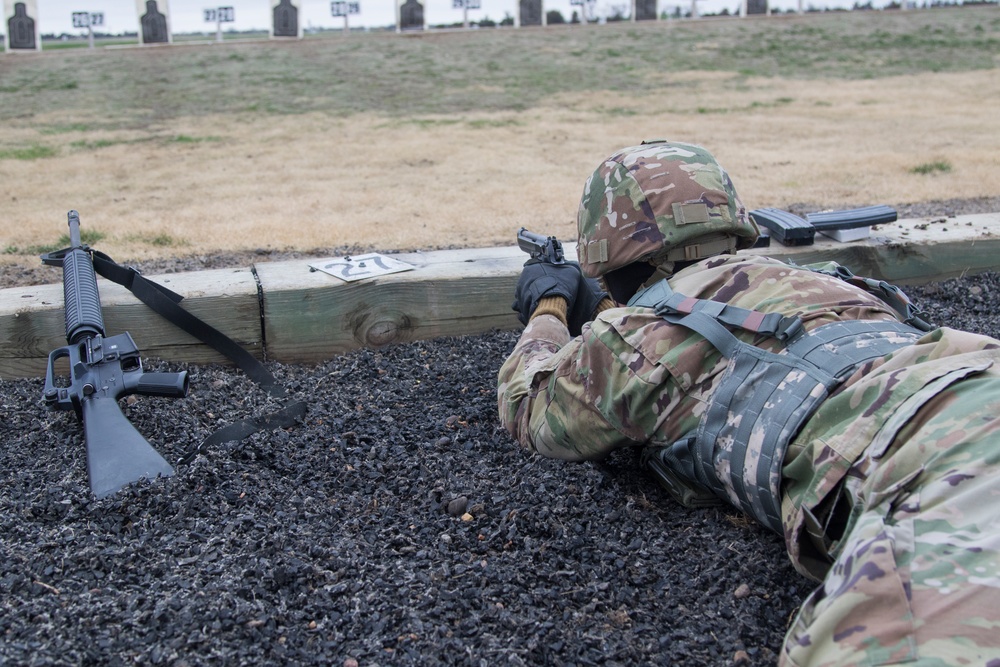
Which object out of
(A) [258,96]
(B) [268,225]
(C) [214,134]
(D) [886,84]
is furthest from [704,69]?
(B) [268,225]

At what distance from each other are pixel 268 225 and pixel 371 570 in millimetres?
3682

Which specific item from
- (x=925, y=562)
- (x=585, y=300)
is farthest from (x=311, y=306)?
(x=925, y=562)

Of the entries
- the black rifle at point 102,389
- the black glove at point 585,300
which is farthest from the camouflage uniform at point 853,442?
the black rifle at point 102,389

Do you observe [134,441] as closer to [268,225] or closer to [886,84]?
[268,225]

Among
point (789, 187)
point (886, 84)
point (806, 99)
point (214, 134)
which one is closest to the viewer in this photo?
point (789, 187)

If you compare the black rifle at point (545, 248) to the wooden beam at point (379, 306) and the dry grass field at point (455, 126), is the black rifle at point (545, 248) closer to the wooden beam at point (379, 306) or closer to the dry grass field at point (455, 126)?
the wooden beam at point (379, 306)

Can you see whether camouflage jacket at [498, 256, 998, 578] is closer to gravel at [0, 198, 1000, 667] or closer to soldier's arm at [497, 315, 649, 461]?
soldier's arm at [497, 315, 649, 461]

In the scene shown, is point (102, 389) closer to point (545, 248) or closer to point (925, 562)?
point (545, 248)

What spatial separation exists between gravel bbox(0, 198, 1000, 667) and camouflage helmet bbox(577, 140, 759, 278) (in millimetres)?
657

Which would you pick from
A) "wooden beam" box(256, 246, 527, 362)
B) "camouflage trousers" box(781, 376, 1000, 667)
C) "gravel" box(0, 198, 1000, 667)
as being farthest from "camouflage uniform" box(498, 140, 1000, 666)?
"wooden beam" box(256, 246, 527, 362)

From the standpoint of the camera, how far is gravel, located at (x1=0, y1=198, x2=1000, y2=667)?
1.96 meters

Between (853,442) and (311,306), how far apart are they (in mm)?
2348

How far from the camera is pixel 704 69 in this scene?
15.5 meters

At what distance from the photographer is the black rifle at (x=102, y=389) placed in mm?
2627
